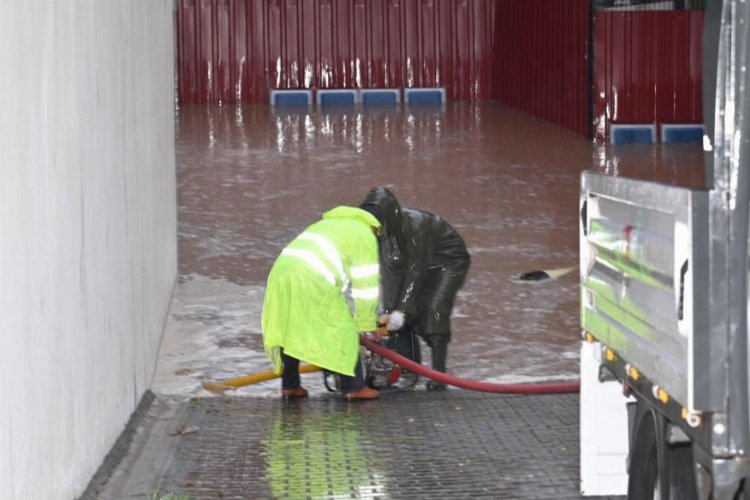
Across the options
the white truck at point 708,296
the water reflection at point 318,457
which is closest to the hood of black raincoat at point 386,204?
the water reflection at point 318,457

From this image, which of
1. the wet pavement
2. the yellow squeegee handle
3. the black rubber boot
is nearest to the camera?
the wet pavement

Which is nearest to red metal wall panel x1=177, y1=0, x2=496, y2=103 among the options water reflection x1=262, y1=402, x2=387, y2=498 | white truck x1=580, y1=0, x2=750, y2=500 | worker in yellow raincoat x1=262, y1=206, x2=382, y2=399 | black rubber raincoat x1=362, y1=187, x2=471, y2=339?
black rubber raincoat x1=362, y1=187, x2=471, y2=339

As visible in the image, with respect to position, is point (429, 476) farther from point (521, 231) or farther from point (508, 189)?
point (508, 189)

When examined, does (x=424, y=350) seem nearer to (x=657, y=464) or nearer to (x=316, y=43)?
(x=657, y=464)

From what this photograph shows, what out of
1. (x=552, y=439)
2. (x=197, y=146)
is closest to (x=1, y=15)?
(x=552, y=439)

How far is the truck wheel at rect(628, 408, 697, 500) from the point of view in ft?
13.6

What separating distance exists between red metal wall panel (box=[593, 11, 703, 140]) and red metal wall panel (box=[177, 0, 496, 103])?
6.01m

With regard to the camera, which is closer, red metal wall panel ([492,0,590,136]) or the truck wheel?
the truck wheel

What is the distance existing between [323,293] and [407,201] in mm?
7289

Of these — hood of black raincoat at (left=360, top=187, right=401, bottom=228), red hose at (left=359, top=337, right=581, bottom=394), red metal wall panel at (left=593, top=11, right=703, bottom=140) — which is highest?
red metal wall panel at (left=593, top=11, right=703, bottom=140)

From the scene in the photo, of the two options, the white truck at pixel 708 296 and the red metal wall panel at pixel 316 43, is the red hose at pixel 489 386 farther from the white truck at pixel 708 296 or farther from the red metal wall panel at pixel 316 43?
the red metal wall panel at pixel 316 43

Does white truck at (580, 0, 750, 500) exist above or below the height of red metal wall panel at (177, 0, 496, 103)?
below

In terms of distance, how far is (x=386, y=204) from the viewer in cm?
815

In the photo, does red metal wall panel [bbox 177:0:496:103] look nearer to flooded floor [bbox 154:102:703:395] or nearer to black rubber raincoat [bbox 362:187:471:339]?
flooded floor [bbox 154:102:703:395]
